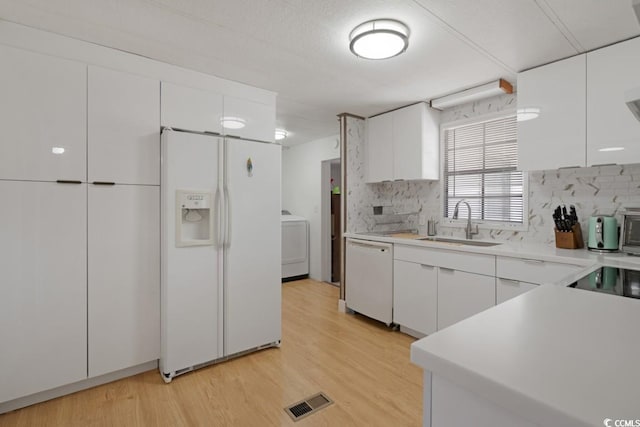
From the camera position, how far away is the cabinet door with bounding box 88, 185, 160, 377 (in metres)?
2.14

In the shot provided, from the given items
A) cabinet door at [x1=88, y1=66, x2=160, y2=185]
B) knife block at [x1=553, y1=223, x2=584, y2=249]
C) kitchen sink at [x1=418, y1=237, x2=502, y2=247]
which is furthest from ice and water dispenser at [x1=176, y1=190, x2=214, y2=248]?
knife block at [x1=553, y1=223, x2=584, y2=249]

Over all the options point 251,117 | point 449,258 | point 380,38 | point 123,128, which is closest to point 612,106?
point 449,258

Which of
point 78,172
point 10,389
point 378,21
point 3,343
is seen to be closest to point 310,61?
point 378,21

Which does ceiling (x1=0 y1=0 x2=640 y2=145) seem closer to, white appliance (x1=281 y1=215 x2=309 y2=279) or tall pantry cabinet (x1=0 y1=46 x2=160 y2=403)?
tall pantry cabinet (x1=0 y1=46 x2=160 y2=403)

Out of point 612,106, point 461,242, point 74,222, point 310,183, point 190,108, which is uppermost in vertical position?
point 190,108

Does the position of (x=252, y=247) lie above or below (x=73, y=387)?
above

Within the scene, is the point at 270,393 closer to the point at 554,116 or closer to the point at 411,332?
the point at 411,332

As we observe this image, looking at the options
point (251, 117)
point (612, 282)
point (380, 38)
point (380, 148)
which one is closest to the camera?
point (612, 282)

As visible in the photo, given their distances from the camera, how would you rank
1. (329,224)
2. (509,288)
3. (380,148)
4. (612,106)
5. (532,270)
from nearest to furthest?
1. (612,106)
2. (532,270)
3. (509,288)
4. (380,148)
5. (329,224)

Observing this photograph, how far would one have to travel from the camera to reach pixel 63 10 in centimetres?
177

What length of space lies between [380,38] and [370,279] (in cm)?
231

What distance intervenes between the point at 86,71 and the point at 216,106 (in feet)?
2.85

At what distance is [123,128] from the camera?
2217mm

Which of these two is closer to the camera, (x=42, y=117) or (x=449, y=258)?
(x=42, y=117)
